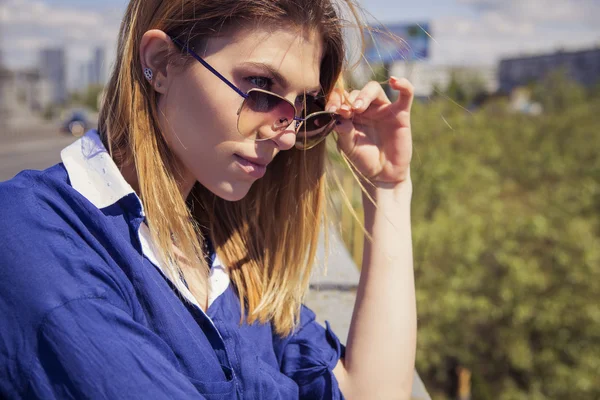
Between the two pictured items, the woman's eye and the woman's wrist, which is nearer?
the woman's eye

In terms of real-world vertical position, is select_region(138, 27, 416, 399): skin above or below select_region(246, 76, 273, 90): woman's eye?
below

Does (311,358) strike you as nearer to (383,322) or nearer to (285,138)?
(383,322)

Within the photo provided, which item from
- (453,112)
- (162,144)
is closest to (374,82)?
(162,144)

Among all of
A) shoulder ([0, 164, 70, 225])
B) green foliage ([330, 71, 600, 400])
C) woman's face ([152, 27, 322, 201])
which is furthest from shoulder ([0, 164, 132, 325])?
green foliage ([330, 71, 600, 400])

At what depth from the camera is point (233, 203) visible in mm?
1861

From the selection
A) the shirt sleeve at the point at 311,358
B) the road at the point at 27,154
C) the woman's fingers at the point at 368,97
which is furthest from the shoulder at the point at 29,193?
the road at the point at 27,154

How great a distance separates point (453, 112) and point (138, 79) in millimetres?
22997

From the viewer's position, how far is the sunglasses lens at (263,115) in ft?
4.60

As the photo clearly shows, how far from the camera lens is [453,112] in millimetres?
23312

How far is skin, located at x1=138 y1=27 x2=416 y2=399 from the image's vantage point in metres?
1.39

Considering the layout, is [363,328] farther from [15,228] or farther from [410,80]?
[15,228]

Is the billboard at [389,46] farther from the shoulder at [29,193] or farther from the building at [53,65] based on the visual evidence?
the building at [53,65]

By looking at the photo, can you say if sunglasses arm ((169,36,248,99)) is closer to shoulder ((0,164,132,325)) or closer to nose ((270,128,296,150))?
nose ((270,128,296,150))

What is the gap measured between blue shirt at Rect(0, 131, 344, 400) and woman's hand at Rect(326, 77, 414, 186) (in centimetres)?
65
